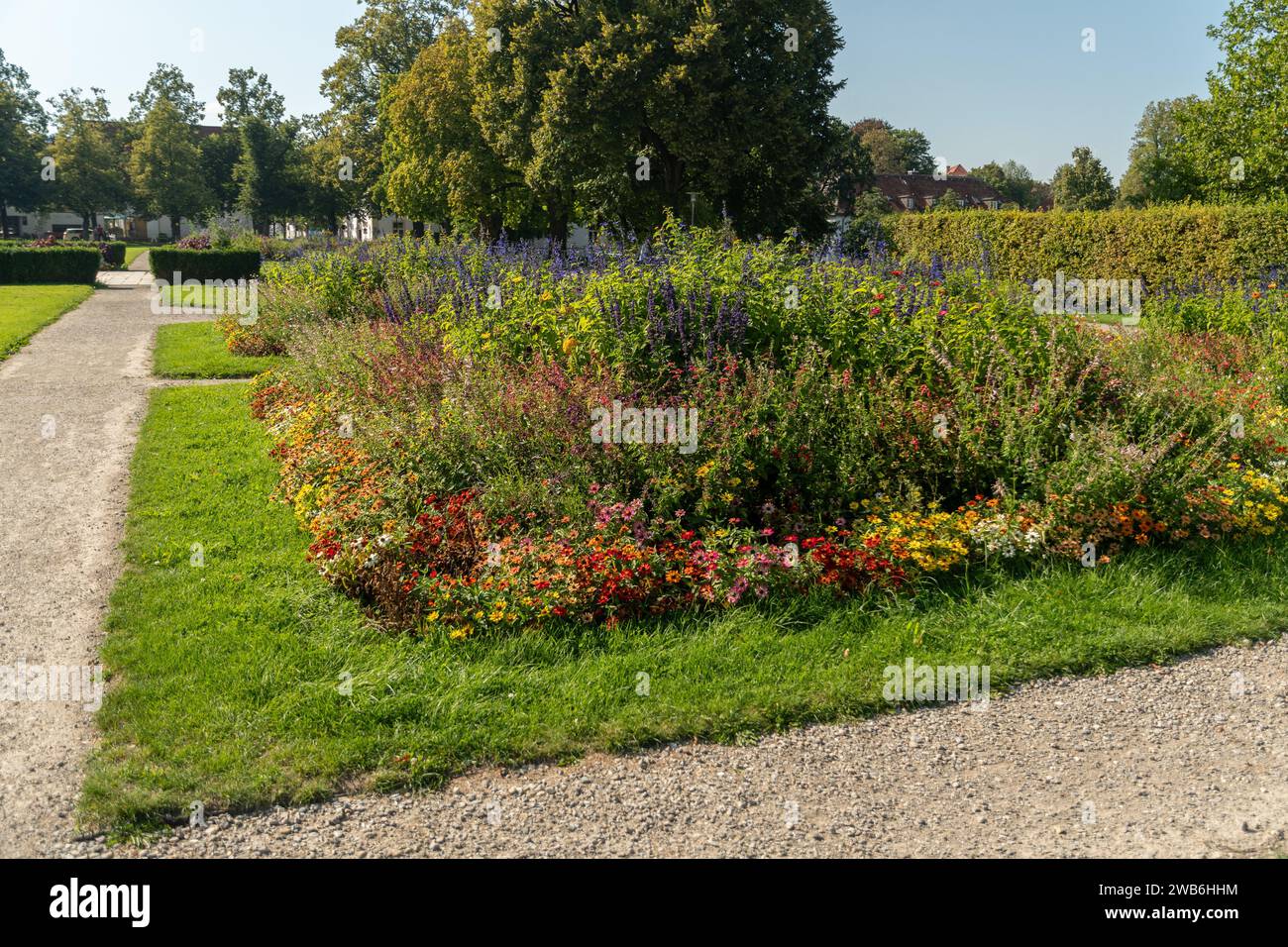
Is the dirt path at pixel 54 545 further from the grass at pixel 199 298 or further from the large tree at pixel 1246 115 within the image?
the large tree at pixel 1246 115

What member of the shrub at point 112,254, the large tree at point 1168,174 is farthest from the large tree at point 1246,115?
the shrub at point 112,254

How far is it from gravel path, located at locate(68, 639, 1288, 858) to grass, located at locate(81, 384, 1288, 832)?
0.18 meters

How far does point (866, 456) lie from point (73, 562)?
5.35 metres

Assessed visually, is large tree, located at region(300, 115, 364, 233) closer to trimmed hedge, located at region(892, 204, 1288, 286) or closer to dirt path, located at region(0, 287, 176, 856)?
trimmed hedge, located at region(892, 204, 1288, 286)

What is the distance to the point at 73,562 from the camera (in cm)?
619

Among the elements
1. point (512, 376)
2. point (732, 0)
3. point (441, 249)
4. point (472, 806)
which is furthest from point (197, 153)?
point (472, 806)

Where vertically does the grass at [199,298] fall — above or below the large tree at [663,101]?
below

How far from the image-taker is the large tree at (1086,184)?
144ft

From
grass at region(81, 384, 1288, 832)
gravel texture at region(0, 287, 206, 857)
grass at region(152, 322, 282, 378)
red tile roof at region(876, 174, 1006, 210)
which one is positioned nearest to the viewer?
gravel texture at region(0, 287, 206, 857)

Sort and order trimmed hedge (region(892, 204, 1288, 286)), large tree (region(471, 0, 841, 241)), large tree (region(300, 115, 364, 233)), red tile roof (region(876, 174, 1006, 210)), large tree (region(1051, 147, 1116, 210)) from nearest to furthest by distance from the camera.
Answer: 1. trimmed hedge (region(892, 204, 1288, 286))
2. large tree (region(471, 0, 841, 241))
3. large tree (region(1051, 147, 1116, 210))
4. large tree (region(300, 115, 364, 233))
5. red tile roof (region(876, 174, 1006, 210))

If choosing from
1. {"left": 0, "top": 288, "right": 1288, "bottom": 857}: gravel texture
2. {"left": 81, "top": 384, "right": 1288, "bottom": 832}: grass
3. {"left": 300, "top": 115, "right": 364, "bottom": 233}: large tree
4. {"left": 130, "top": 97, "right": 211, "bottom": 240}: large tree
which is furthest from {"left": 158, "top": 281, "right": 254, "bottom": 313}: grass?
{"left": 130, "top": 97, "right": 211, "bottom": 240}: large tree

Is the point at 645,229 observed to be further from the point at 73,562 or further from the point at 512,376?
the point at 73,562

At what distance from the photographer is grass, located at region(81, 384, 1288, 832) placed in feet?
12.9

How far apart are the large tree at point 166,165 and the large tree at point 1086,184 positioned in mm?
45601
